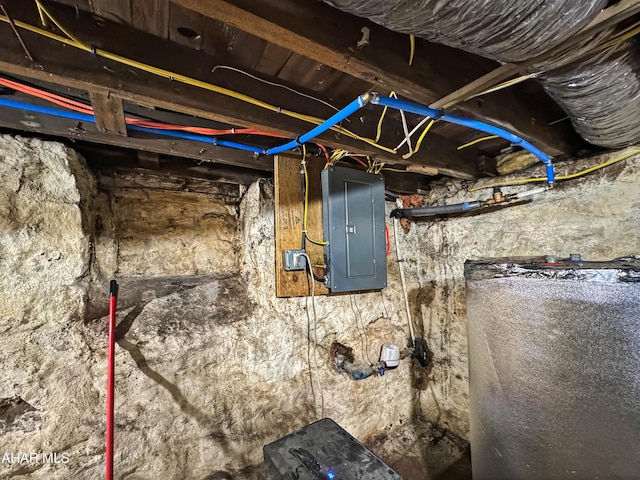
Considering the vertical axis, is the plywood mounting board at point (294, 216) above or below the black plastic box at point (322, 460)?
above

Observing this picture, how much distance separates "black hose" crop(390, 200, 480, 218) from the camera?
158 cm

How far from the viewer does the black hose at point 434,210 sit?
1.58 m

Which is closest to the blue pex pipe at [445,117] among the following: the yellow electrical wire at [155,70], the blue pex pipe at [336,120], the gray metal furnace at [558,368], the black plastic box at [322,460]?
the blue pex pipe at [336,120]

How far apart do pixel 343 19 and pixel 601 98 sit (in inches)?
28.7

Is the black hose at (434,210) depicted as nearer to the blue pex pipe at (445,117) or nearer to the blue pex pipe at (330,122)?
the blue pex pipe at (445,117)

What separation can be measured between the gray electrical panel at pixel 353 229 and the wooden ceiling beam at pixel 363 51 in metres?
0.64

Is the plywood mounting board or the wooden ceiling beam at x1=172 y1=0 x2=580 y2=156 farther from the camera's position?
the plywood mounting board

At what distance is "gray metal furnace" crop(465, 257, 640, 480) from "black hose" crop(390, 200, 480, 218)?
2.72 ft

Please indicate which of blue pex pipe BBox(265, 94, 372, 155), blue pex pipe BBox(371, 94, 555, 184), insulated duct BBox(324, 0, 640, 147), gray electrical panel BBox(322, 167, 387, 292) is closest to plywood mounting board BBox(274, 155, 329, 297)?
gray electrical panel BBox(322, 167, 387, 292)

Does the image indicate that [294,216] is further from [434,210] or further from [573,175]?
[573,175]

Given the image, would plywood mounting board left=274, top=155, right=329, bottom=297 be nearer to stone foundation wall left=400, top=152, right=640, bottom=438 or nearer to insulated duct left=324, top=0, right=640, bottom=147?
stone foundation wall left=400, top=152, right=640, bottom=438

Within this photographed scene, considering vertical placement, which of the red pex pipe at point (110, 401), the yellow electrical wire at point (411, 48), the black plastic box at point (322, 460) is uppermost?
the yellow electrical wire at point (411, 48)

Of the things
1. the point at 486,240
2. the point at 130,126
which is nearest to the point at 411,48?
the point at 130,126

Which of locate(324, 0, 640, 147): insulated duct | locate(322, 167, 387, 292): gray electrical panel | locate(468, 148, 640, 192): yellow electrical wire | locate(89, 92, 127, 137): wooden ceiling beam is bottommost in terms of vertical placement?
locate(322, 167, 387, 292): gray electrical panel
